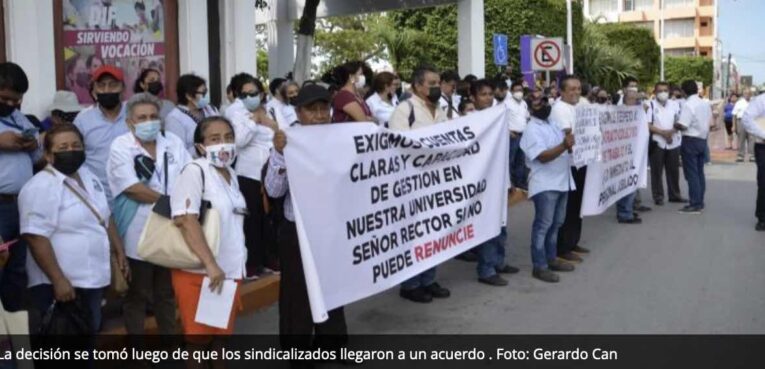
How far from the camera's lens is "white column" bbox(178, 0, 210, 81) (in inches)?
356

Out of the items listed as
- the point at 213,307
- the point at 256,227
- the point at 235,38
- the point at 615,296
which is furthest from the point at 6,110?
the point at 235,38

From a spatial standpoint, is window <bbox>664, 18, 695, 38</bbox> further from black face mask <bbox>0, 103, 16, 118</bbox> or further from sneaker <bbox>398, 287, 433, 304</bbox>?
black face mask <bbox>0, 103, 16, 118</bbox>

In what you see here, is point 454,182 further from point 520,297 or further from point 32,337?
point 32,337

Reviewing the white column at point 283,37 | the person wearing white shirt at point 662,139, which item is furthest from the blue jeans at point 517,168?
the white column at point 283,37

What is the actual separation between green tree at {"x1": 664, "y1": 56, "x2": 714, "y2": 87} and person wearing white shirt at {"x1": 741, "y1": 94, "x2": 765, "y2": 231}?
53647mm

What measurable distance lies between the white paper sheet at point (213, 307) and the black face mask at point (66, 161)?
90 cm

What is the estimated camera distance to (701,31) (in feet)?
285

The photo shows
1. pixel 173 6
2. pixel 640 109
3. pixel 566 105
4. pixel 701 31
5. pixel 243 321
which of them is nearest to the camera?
pixel 243 321

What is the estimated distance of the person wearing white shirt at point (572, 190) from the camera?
7453 mm

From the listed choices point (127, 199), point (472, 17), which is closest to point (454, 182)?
point (127, 199)

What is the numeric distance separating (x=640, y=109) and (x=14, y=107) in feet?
25.9

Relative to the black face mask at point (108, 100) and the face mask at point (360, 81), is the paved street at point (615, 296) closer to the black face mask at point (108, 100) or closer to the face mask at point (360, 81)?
the black face mask at point (108, 100)

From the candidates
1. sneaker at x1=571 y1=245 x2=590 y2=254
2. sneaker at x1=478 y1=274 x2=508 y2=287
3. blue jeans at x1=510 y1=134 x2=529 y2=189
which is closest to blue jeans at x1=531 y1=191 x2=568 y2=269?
sneaker at x1=478 y1=274 x2=508 y2=287

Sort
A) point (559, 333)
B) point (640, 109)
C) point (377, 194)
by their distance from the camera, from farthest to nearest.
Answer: point (640, 109)
point (559, 333)
point (377, 194)
